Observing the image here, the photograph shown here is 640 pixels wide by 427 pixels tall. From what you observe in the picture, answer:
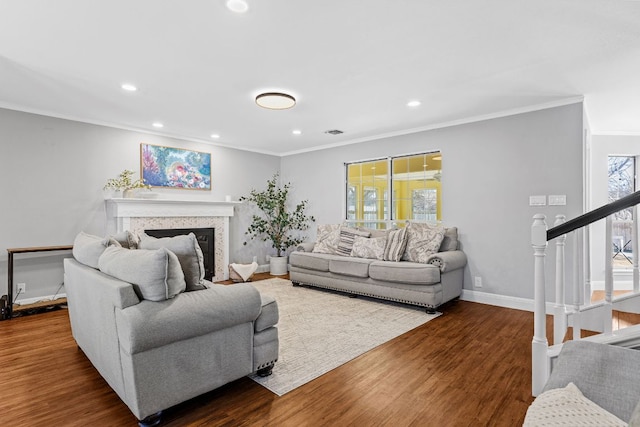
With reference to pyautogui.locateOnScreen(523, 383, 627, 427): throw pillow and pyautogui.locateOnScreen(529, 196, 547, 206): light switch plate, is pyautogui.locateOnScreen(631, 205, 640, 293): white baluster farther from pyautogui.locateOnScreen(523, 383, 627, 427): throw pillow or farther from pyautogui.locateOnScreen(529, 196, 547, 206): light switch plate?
pyautogui.locateOnScreen(523, 383, 627, 427): throw pillow

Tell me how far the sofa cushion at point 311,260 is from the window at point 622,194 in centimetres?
469

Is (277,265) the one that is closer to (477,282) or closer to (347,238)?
(347,238)

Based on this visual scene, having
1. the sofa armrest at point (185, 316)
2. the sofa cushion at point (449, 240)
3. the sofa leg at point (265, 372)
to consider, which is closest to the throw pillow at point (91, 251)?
the sofa armrest at point (185, 316)

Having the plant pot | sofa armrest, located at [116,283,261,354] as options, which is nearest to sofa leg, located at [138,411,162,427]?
sofa armrest, located at [116,283,261,354]

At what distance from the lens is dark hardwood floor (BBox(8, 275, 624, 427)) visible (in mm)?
1890

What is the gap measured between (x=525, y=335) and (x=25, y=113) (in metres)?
6.18

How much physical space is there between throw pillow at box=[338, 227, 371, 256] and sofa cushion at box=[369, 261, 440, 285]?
777 millimetres

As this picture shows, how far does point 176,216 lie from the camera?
539 cm

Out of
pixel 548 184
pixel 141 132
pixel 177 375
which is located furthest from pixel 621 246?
pixel 141 132

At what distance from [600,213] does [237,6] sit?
2.48 metres

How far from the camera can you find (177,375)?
187cm

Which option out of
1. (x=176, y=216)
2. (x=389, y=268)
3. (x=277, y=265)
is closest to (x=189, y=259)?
(x=389, y=268)

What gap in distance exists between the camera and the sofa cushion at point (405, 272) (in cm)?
383

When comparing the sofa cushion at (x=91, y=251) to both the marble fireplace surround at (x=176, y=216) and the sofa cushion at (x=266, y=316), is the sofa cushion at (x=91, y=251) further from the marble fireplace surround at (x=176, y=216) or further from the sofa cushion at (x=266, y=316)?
the marble fireplace surround at (x=176, y=216)
